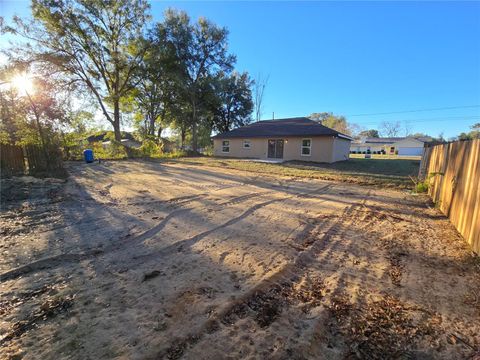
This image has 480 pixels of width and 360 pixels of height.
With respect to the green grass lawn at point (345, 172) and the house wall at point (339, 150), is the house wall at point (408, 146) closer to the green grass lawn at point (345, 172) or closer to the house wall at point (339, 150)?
the house wall at point (339, 150)

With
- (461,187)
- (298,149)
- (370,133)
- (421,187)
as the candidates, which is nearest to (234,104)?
(298,149)

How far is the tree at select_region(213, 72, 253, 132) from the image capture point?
28750 millimetres

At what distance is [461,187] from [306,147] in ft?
45.2

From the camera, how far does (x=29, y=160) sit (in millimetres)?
9414

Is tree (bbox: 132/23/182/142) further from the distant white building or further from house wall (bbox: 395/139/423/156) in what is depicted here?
house wall (bbox: 395/139/423/156)

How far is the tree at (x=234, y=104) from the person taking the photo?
1132 inches

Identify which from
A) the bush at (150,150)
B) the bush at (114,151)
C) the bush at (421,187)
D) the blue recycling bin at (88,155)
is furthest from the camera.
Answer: the bush at (150,150)

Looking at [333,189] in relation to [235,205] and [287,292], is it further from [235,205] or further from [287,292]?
[287,292]

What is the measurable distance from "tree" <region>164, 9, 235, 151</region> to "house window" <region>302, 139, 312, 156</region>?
1267cm

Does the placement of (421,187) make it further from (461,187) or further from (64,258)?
(64,258)

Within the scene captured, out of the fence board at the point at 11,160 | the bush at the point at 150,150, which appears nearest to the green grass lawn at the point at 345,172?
the fence board at the point at 11,160

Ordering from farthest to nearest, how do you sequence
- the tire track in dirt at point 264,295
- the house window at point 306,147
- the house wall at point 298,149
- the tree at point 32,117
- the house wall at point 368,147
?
the house wall at point 368,147 → the house window at point 306,147 → the house wall at point 298,149 → the tree at point 32,117 → the tire track in dirt at point 264,295

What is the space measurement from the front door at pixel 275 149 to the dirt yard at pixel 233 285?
14.2m

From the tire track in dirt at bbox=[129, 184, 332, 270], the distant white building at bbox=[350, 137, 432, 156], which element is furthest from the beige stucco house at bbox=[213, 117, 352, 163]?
the distant white building at bbox=[350, 137, 432, 156]
